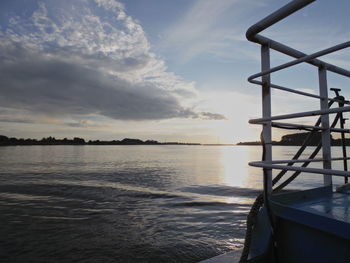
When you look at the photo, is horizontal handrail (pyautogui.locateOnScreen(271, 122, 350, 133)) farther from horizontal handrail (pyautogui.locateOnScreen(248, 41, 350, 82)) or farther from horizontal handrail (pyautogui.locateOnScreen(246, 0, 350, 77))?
horizontal handrail (pyautogui.locateOnScreen(246, 0, 350, 77))

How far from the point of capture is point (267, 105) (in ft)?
7.47

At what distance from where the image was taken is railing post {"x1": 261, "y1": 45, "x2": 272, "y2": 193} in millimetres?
2266

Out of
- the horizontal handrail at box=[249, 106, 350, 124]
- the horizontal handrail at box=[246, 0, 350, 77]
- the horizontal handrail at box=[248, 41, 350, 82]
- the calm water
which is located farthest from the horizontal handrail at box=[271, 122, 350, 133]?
the calm water

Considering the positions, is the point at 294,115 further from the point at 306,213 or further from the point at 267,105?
the point at 306,213

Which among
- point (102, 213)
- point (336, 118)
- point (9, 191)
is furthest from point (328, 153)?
point (9, 191)

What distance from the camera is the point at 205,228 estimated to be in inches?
256

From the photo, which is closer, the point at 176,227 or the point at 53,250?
the point at 53,250

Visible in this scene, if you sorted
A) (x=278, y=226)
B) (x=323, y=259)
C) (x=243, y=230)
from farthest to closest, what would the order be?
(x=243, y=230), (x=278, y=226), (x=323, y=259)

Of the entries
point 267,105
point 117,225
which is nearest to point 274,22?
point 267,105

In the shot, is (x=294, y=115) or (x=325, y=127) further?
(x=325, y=127)

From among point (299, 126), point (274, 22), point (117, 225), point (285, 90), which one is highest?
point (274, 22)

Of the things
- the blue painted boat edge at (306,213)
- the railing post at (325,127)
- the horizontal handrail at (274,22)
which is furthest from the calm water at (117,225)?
the horizontal handrail at (274,22)

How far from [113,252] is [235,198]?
7198mm

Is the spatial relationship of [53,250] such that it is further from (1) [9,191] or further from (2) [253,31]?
(1) [9,191]
